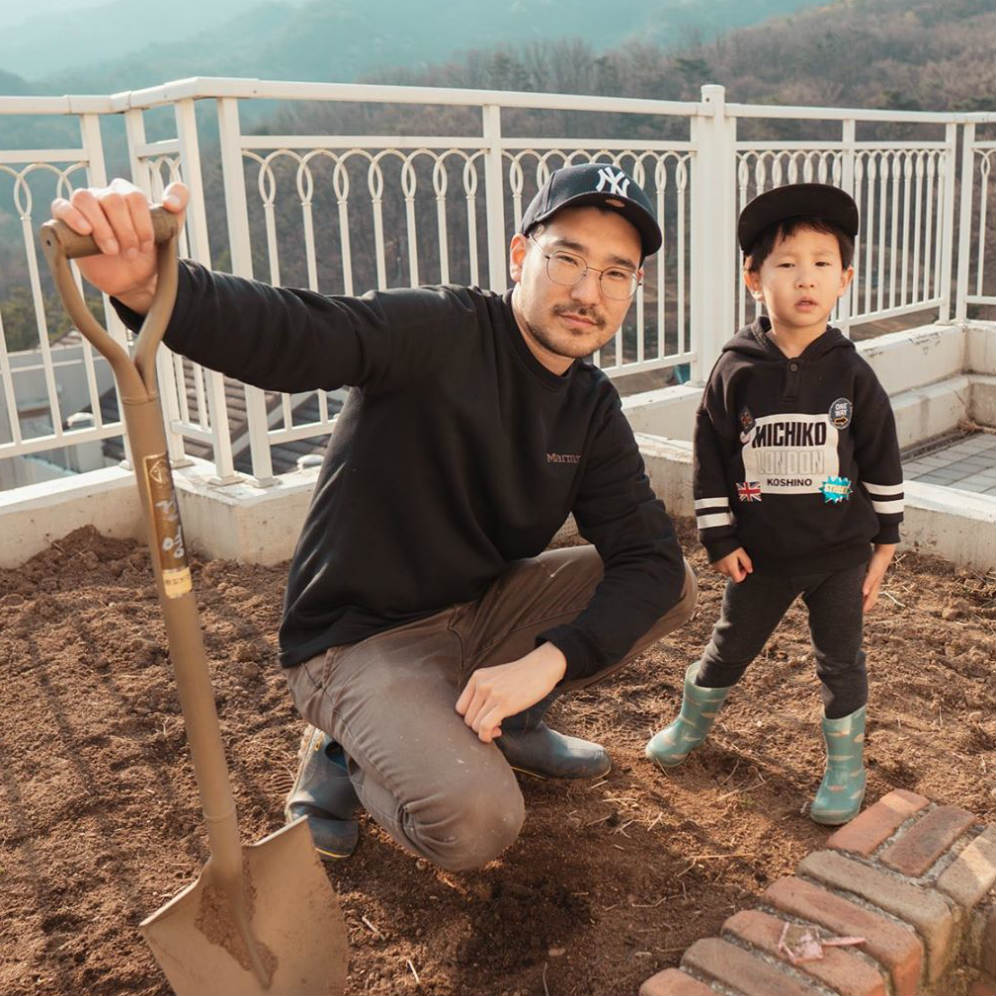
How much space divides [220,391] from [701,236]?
316cm

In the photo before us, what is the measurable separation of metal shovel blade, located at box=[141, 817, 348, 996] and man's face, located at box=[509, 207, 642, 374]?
1.11m

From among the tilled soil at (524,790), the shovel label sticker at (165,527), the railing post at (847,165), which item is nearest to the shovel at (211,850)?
the shovel label sticker at (165,527)

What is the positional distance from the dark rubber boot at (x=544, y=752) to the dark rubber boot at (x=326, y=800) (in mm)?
411

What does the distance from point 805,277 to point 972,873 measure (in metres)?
1.32

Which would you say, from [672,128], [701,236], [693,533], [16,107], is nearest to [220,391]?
[16,107]

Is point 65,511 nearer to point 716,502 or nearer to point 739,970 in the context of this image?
point 716,502

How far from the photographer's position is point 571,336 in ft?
7.29

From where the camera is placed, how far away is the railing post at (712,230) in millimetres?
5859

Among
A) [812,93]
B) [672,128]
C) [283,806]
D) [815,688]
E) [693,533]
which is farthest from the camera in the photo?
[812,93]

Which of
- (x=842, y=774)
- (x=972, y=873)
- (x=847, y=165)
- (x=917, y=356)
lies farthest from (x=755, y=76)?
(x=972, y=873)

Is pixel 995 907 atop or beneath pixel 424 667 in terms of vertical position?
beneath

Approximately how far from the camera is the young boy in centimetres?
242

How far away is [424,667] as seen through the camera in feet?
7.33

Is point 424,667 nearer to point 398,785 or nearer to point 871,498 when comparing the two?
point 398,785
